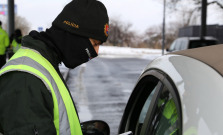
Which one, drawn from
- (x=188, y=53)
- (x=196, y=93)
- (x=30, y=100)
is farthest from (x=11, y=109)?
(x=188, y=53)

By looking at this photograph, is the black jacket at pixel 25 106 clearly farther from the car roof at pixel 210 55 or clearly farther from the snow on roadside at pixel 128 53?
the snow on roadside at pixel 128 53

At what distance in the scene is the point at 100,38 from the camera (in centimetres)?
204

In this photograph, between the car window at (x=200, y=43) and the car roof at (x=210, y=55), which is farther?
the car window at (x=200, y=43)

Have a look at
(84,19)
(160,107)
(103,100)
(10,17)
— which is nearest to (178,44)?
(10,17)

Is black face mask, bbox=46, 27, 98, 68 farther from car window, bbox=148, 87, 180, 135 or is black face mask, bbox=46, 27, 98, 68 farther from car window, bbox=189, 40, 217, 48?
car window, bbox=189, 40, 217, 48

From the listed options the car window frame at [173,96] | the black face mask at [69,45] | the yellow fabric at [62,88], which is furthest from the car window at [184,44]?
the yellow fabric at [62,88]

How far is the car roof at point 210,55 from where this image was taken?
63.3 inches

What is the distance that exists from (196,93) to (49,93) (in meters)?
0.63

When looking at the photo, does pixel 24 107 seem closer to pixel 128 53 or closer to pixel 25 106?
pixel 25 106

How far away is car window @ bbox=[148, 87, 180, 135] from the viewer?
183 cm

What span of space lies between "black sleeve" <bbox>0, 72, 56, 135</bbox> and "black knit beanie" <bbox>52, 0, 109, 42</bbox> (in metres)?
0.38

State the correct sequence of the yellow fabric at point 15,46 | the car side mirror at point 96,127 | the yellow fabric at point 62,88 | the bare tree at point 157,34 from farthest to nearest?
the bare tree at point 157,34
the yellow fabric at point 15,46
the car side mirror at point 96,127
the yellow fabric at point 62,88

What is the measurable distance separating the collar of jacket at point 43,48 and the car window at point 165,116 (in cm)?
57

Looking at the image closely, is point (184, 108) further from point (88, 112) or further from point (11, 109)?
point (88, 112)
